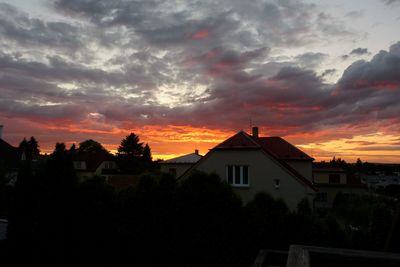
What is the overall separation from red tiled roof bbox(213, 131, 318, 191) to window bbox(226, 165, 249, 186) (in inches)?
58.7

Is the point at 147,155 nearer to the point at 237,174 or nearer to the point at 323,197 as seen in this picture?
the point at 323,197

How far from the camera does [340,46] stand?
49.9ft

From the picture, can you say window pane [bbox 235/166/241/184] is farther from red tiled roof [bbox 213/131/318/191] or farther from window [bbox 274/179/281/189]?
window [bbox 274/179/281/189]

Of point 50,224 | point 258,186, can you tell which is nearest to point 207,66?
point 258,186

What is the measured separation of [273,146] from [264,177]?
733 cm

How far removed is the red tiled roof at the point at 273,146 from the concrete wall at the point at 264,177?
0.42 m

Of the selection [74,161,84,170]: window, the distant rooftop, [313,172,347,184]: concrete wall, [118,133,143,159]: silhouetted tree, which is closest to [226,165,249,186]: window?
the distant rooftop

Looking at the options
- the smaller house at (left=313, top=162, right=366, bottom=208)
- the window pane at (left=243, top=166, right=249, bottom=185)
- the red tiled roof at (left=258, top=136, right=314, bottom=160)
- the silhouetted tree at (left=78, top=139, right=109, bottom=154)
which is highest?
the silhouetted tree at (left=78, top=139, right=109, bottom=154)

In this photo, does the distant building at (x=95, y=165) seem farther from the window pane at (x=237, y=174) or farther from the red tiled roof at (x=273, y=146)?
the window pane at (x=237, y=174)

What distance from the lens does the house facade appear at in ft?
67.6

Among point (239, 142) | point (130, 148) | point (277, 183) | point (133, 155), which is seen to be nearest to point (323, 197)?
point (277, 183)

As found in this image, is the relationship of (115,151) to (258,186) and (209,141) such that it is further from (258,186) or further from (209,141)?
(258,186)

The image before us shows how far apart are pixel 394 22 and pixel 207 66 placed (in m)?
9.61

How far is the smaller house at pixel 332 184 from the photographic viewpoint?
4434 centimetres
